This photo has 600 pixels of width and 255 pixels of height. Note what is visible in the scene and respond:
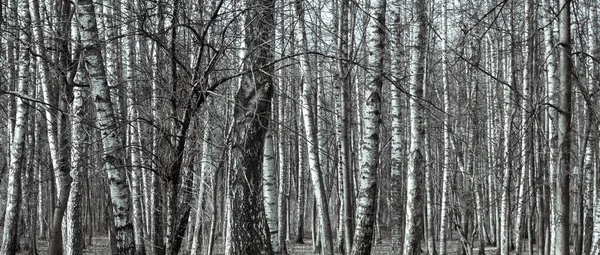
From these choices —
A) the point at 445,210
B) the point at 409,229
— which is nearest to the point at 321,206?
the point at 409,229

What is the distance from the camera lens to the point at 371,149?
29.0 ft

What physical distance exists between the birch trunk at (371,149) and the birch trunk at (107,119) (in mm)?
3261

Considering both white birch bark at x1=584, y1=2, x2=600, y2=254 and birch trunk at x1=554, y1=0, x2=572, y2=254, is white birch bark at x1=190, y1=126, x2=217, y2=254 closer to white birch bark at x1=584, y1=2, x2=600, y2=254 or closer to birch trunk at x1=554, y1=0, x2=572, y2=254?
birch trunk at x1=554, y1=0, x2=572, y2=254

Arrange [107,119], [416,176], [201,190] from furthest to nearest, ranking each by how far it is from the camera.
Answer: [416,176], [107,119], [201,190]

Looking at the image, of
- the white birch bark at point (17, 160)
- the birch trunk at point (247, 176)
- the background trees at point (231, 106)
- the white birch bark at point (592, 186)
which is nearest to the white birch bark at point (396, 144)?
the background trees at point (231, 106)

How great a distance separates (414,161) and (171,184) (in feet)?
19.0

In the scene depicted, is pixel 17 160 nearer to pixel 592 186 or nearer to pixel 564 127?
pixel 564 127

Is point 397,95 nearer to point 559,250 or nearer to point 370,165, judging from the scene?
point 370,165

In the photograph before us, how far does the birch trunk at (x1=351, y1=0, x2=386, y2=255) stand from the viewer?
8703mm

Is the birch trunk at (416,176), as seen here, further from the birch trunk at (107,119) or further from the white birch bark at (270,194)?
the birch trunk at (107,119)

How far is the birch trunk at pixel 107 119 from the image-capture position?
631 cm

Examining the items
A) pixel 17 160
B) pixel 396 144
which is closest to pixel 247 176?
pixel 396 144

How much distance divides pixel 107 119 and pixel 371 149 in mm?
3730

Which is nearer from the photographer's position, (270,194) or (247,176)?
(247,176)
